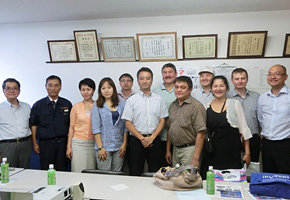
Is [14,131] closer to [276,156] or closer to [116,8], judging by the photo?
[116,8]

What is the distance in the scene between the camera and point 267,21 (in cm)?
324

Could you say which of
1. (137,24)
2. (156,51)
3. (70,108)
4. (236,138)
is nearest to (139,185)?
(236,138)

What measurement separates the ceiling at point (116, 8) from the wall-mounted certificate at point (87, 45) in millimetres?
236

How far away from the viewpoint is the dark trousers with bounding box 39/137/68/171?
2.90 meters

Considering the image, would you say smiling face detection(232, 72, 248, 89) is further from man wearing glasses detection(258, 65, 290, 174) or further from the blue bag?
the blue bag

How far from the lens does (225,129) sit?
2.41 m

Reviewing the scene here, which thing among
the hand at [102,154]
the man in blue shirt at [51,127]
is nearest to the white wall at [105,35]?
the man in blue shirt at [51,127]

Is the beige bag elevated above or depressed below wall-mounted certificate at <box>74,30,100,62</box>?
below

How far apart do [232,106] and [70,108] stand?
6.38 feet

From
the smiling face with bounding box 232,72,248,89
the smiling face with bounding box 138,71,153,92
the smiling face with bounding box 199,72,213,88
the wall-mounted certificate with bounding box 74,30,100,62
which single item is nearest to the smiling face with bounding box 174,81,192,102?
the smiling face with bounding box 138,71,153,92

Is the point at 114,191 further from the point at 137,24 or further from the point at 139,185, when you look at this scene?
the point at 137,24

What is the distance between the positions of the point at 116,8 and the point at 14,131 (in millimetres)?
2008

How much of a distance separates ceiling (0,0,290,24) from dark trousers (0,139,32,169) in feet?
5.66

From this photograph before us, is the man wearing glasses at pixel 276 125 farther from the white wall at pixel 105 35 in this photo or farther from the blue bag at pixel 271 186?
the blue bag at pixel 271 186
